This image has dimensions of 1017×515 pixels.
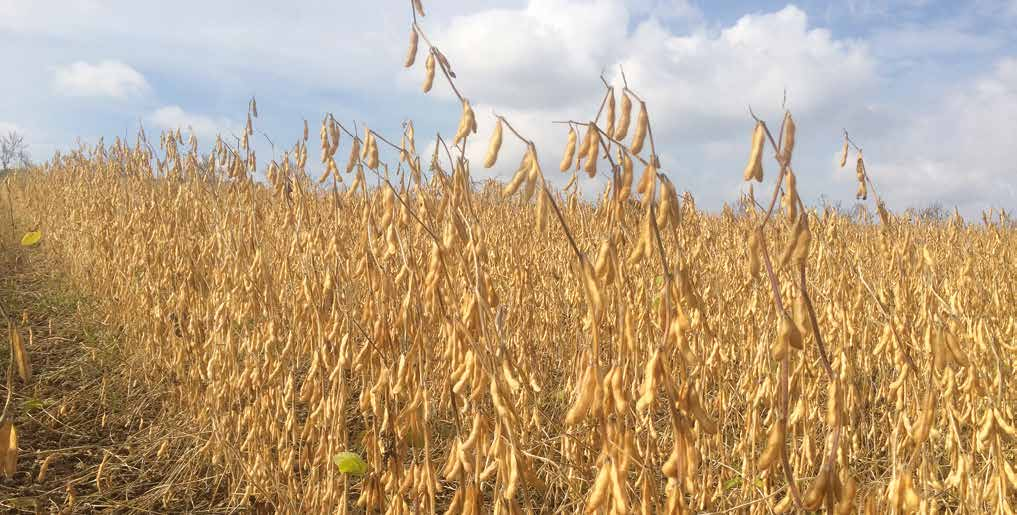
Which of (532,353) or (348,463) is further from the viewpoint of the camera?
(532,353)

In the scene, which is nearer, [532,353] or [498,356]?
[498,356]

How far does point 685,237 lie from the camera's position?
8.04 ft

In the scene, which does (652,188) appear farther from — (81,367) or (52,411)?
(81,367)

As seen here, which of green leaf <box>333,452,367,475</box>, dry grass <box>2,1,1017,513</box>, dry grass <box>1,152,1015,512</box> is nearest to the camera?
dry grass <box>2,1,1017,513</box>

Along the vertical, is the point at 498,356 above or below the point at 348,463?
above

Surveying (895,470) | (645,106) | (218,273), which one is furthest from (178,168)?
(895,470)

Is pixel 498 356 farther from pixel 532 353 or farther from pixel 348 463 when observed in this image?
pixel 532 353

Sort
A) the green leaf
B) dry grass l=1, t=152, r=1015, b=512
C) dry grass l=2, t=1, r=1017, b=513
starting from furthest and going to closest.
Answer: the green leaf
dry grass l=1, t=152, r=1015, b=512
dry grass l=2, t=1, r=1017, b=513

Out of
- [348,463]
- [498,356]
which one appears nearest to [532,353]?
[348,463]

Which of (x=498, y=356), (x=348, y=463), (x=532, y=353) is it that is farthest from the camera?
(x=532, y=353)

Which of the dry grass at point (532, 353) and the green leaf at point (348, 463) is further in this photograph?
the green leaf at point (348, 463)

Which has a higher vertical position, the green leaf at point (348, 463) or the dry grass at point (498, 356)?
the dry grass at point (498, 356)

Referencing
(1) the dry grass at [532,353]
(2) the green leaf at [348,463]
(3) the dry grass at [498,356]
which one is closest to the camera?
(1) the dry grass at [532,353]

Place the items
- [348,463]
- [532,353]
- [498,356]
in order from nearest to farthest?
1. [498,356]
2. [348,463]
3. [532,353]
